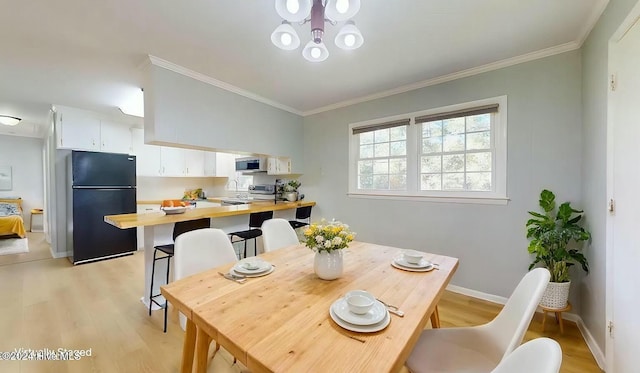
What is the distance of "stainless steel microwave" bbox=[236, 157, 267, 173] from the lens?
4523 mm

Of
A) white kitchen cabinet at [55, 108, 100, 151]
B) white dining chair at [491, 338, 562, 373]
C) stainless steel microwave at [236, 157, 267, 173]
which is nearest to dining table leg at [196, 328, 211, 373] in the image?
white dining chair at [491, 338, 562, 373]

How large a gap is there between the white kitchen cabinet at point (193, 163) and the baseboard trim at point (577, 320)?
17.3 feet

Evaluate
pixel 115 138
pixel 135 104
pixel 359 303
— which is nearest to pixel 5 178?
pixel 115 138

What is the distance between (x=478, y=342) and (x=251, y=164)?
4.16 metres

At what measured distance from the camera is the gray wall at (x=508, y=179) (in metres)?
2.27

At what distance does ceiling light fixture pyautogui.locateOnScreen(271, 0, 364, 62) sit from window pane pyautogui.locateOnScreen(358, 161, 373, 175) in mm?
2151

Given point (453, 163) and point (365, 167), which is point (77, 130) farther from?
point (453, 163)

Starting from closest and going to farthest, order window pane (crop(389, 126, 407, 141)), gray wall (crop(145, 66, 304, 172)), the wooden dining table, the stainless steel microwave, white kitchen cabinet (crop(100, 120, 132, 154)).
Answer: the wooden dining table
gray wall (crop(145, 66, 304, 172))
window pane (crop(389, 126, 407, 141))
white kitchen cabinet (crop(100, 120, 132, 154))
the stainless steel microwave

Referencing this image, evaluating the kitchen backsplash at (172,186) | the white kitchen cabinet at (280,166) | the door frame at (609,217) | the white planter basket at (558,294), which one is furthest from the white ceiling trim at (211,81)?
the white planter basket at (558,294)

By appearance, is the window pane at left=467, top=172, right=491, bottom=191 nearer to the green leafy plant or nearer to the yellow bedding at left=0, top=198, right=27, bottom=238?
the green leafy plant

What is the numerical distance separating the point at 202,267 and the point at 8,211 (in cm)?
669

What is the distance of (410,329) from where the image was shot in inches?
36.4

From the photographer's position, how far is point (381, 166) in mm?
3473

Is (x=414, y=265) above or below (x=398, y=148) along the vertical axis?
below
